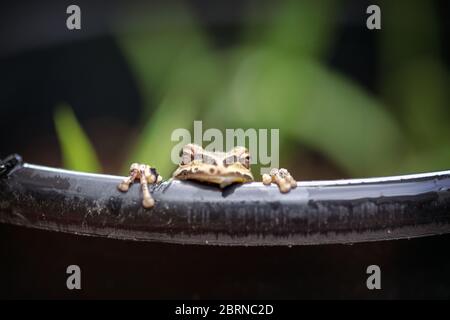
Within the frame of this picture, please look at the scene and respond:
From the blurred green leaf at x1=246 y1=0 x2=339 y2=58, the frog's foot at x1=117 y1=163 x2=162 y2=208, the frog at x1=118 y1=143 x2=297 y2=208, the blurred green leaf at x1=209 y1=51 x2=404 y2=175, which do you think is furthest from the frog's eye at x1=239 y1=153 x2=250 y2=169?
the blurred green leaf at x1=246 y1=0 x2=339 y2=58

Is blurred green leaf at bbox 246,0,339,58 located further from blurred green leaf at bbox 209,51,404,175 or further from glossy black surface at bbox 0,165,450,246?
glossy black surface at bbox 0,165,450,246

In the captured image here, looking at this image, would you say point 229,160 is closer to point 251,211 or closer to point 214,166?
point 214,166

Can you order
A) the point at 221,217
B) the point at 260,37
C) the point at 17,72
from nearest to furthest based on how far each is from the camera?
the point at 221,217, the point at 17,72, the point at 260,37

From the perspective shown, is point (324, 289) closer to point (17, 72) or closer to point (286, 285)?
point (286, 285)

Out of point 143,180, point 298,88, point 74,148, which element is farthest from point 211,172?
point 298,88

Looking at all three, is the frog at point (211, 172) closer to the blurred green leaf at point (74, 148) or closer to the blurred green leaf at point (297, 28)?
the blurred green leaf at point (74, 148)

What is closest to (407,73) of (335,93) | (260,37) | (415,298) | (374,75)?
(374,75)

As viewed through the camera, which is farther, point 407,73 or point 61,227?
point 407,73

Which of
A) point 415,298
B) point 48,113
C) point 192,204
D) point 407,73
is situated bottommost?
point 415,298
